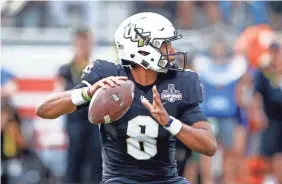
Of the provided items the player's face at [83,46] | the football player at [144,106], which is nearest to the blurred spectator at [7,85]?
the player's face at [83,46]

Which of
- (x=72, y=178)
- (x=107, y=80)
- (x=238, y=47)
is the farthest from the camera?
(x=238, y=47)

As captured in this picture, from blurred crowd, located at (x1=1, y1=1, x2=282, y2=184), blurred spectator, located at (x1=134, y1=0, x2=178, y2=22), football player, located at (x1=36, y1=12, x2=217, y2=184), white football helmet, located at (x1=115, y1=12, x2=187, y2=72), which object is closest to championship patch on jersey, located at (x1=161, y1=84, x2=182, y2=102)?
football player, located at (x1=36, y1=12, x2=217, y2=184)

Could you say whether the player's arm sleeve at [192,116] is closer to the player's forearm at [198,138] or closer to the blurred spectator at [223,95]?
the player's forearm at [198,138]

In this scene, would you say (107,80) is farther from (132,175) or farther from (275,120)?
(275,120)

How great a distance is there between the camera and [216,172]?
11.4 m

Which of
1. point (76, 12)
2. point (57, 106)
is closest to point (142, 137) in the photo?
point (57, 106)

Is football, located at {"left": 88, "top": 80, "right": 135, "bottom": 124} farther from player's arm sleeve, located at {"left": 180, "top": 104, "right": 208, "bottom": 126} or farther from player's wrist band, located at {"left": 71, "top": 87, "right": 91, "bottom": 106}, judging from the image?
player's arm sleeve, located at {"left": 180, "top": 104, "right": 208, "bottom": 126}

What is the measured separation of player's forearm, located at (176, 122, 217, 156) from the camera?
571 centimetres

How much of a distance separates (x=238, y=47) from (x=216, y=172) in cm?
142

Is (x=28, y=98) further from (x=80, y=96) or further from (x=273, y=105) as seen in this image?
(x=80, y=96)

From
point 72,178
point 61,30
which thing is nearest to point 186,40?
point 61,30

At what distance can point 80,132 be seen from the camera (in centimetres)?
1005

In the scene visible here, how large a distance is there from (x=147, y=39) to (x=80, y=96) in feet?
1.73

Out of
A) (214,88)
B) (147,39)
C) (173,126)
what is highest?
(147,39)
